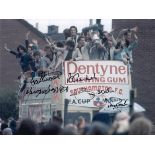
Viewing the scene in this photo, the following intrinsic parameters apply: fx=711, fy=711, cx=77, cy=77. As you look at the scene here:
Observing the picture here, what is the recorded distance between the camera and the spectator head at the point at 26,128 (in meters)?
12.1

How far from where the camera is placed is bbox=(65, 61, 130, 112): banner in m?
13.6

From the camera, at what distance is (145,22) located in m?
13.5

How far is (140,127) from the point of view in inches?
459

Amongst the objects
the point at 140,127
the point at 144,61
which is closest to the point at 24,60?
the point at 144,61

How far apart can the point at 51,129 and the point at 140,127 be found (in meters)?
1.79

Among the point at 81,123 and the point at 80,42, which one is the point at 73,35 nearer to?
the point at 80,42

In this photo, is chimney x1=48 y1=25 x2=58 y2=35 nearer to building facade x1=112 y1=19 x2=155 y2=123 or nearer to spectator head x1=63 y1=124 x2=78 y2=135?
building facade x1=112 y1=19 x2=155 y2=123

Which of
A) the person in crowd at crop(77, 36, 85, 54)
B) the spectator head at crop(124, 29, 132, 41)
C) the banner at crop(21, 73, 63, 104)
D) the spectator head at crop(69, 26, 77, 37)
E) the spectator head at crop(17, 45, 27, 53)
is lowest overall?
the banner at crop(21, 73, 63, 104)

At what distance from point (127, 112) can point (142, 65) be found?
3.43 ft

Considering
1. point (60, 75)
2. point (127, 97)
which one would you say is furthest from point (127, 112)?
point (60, 75)

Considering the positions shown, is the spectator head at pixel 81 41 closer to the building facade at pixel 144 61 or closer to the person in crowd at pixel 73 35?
the person in crowd at pixel 73 35

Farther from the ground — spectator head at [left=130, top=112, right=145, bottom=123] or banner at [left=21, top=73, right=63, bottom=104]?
banner at [left=21, top=73, right=63, bottom=104]

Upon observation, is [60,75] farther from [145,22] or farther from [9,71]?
[145,22]

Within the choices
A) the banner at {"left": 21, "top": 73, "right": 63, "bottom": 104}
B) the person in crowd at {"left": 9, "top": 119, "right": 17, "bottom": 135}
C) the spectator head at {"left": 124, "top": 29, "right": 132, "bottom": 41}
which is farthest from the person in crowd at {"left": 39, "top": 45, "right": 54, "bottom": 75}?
the spectator head at {"left": 124, "top": 29, "right": 132, "bottom": 41}
